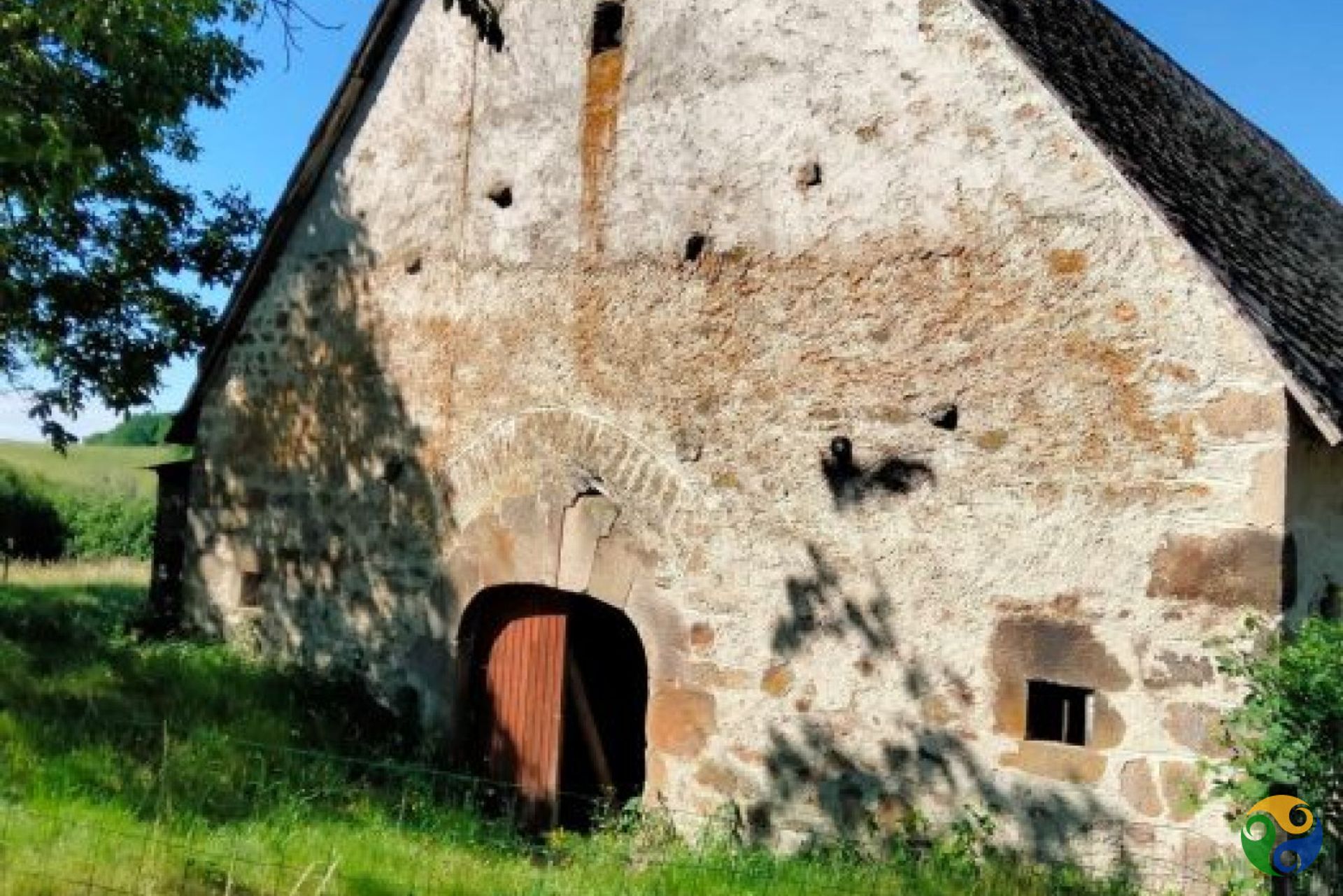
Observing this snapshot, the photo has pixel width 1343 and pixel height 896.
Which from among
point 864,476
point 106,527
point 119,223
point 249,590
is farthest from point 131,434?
point 864,476

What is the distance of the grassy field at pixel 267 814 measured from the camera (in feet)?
15.6

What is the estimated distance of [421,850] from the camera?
555 centimetres

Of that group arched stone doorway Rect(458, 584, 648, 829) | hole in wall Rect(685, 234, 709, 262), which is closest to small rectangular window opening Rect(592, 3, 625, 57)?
hole in wall Rect(685, 234, 709, 262)

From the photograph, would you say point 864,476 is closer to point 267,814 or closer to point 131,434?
point 267,814

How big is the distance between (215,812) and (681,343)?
3408 millimetres

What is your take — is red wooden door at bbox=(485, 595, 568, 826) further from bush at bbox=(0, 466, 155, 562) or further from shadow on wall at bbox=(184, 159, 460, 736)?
bush at bbox=(0, 466, 155, 562)

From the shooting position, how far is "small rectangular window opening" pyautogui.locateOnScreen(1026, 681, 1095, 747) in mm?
5570

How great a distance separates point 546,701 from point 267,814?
2.02 m

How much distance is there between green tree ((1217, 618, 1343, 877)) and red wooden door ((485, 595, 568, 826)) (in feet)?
12.8

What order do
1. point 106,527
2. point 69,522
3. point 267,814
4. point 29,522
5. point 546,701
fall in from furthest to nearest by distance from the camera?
point 106,527, point 69,522, point 29,522, point 546,701, point 267,814

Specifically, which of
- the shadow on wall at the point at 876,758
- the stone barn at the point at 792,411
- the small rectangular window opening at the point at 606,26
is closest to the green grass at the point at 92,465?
the stone barn at the point at 792,411

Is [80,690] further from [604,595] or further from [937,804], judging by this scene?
[937,804]

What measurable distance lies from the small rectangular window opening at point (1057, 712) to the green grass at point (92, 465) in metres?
22.6

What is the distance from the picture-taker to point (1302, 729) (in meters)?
4.77
